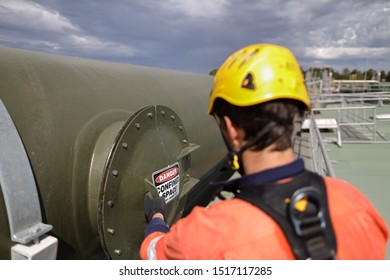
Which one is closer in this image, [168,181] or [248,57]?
[248,57]

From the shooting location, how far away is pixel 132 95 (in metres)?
2.66

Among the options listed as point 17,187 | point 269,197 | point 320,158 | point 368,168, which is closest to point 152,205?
point 17,187

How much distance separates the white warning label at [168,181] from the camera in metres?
2.19

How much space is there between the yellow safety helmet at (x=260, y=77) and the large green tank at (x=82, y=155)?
0.91 m

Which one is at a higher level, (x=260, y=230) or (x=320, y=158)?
(x=260, y=230)

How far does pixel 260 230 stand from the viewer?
100cm

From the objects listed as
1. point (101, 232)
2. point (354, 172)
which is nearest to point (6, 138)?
point (101, 232)

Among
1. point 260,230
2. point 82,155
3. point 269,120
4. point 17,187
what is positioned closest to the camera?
point 260,230

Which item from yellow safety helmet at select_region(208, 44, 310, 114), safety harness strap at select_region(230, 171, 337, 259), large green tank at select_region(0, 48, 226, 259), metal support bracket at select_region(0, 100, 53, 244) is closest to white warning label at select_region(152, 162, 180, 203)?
large green tank at select_region(0, 48, 226, 259)

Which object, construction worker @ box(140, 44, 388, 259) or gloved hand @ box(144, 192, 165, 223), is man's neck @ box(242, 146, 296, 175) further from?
gloved hand @ box(144, 192, 165, 223)

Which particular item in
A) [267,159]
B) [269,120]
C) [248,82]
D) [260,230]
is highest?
[248,82]

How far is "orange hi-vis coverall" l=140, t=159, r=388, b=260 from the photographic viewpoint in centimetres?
100

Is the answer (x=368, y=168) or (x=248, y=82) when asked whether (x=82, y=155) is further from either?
(x=368, y=168)

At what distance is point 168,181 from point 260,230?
4.65 ft
